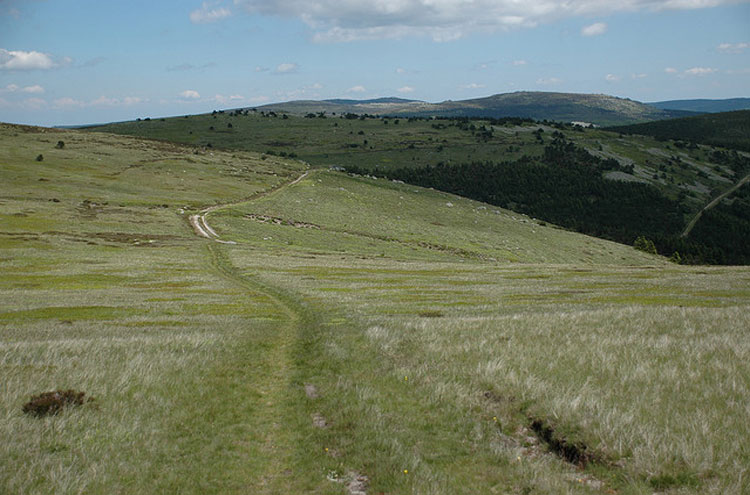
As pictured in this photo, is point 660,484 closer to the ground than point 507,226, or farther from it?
farther from it

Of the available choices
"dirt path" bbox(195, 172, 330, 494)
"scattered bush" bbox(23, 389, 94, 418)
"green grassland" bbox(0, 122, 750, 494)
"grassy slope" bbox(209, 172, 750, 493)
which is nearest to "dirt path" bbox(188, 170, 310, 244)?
"green grassland" bbox(0, 122, 750, 494)

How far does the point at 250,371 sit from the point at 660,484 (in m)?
14.0

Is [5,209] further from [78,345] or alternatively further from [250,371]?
[250,371]

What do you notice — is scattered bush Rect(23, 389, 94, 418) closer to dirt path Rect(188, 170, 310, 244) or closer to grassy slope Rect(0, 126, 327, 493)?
grassy slope Rect(0, 126, 327, 493)

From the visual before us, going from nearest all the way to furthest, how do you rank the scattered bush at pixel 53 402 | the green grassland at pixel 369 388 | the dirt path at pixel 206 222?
1. the green grassland at pixel 369 388
2. the scattered bush at pixel 53 402
3. the dirt path at pixel 206 222

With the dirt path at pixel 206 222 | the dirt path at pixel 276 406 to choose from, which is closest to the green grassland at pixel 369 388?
the dirt path at pixel 276 406

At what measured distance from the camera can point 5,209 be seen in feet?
300

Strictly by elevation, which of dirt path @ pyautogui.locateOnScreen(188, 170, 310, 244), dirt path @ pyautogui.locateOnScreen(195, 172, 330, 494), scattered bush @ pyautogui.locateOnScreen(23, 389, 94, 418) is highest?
scattered bush @ pyautogui.locateOnScreen(23, 389, 94, 418)

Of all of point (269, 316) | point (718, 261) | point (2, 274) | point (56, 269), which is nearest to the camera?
point (269, 316)

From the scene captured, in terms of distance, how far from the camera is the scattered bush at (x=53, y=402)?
1269 centimetres

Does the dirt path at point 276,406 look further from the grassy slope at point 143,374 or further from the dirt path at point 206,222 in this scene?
the dirt path at point 206,222

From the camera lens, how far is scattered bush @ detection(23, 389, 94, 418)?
41.6 ft

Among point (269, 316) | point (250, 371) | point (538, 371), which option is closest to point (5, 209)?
point (269, 316)

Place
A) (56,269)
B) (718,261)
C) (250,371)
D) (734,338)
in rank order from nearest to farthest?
(250,371), (734,338), (56,269), (718,261)
